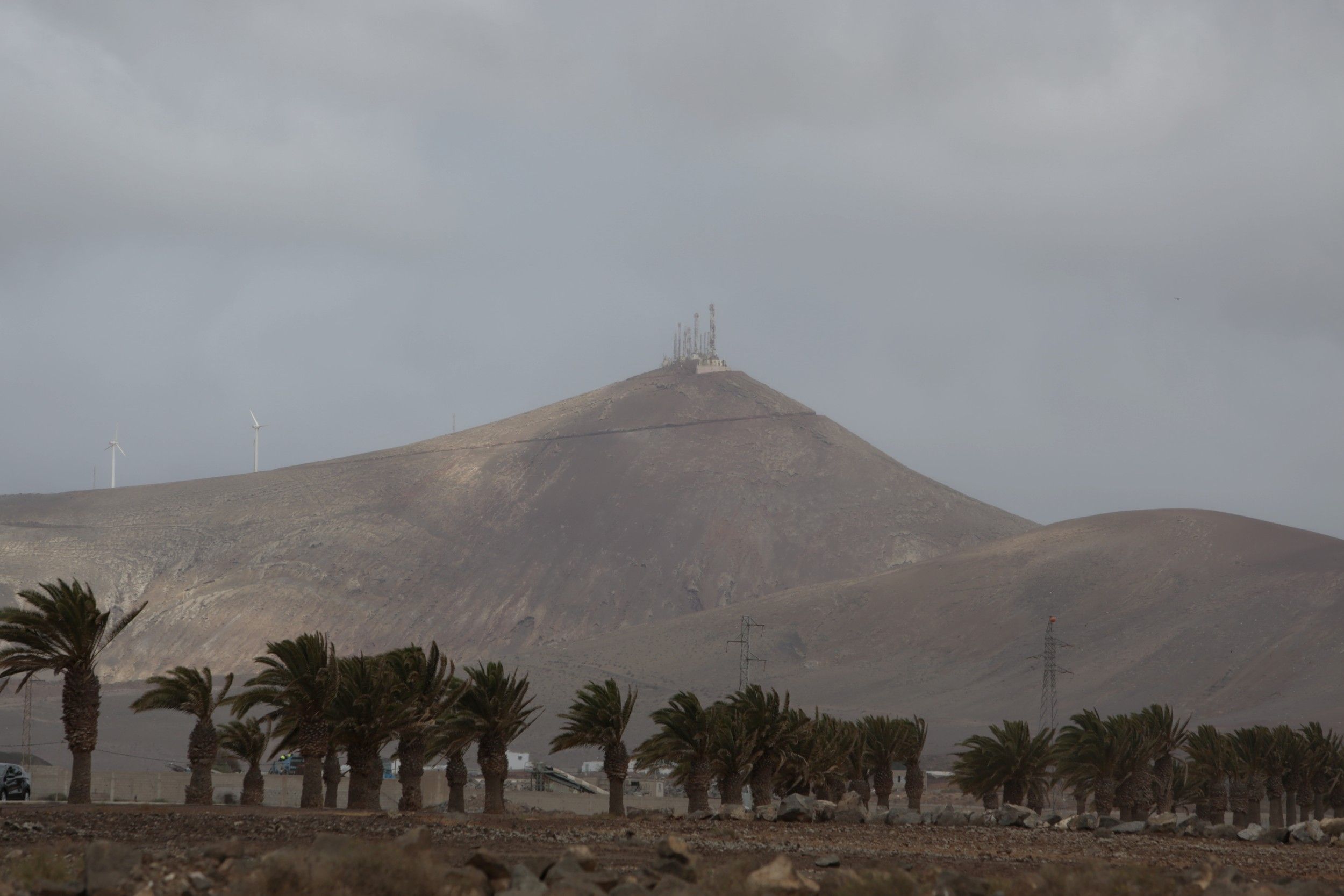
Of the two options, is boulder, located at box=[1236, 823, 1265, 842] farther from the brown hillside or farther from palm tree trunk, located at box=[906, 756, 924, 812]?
the brown hillside

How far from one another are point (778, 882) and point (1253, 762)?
42.9 m

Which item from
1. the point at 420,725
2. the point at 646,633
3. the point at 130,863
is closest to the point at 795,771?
the point at 420,725

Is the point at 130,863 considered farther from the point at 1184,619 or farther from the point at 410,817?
the point at 1184,619

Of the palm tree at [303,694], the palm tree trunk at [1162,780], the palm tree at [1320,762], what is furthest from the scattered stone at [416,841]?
the palm tree at [1320,762]

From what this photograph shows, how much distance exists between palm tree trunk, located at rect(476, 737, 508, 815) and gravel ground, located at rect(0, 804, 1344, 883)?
0.95 metres

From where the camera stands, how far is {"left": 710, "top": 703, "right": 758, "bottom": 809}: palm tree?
43750 millimetres

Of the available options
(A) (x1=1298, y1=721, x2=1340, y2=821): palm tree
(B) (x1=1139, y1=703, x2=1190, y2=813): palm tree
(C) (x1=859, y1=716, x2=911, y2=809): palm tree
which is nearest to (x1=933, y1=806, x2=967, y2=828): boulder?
(B) (x1=1139, y1=703, x2=1190, y2=813): palm tree

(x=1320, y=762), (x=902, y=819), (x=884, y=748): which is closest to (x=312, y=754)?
(x=902, y=819)

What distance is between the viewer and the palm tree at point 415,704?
3722cm

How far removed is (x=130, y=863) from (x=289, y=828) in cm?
1287

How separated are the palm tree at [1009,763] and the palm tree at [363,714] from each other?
23385mm

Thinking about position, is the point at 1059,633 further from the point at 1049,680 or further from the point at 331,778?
the point at 331,778

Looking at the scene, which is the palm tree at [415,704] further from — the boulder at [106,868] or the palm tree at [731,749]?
the boulder at [106,868]

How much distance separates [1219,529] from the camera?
168 metres
